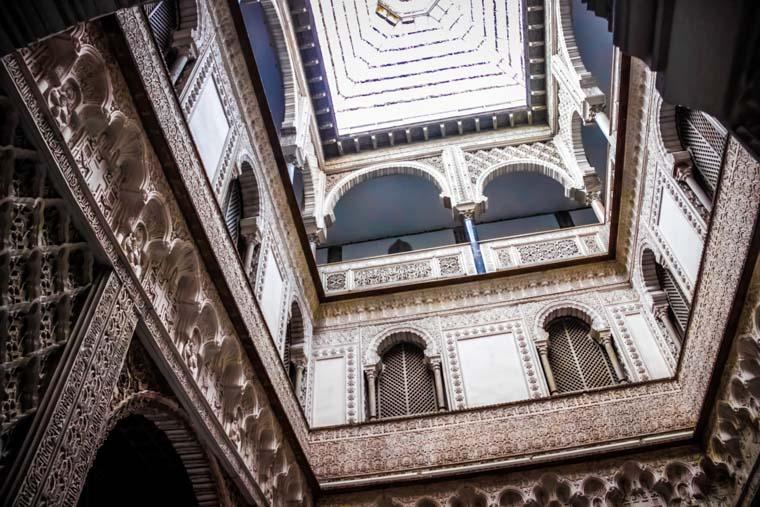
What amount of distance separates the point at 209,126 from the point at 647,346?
4.74 meters

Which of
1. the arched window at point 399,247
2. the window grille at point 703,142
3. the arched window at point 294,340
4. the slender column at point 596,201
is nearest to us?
the window grille at point 703,142

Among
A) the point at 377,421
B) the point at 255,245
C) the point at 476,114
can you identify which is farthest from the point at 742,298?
the point at 476,114

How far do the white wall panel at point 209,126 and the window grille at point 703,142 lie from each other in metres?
3.56

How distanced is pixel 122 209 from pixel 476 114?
6.98m

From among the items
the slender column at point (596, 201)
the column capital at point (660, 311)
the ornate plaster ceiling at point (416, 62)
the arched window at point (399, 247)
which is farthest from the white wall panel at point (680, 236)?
the arched window at point (399, 247)

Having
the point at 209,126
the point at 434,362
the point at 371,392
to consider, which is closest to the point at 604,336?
the point at 434,362

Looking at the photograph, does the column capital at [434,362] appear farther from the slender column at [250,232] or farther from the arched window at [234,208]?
the arched window at [234,208]

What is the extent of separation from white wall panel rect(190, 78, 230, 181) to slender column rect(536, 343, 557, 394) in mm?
3813

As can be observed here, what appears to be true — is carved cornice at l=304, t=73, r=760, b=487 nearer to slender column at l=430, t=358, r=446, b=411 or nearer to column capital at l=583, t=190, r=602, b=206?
slender column at l=430, t=358, r=446, b=411

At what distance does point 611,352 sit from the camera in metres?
5.95

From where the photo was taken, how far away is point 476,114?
891 centimetres

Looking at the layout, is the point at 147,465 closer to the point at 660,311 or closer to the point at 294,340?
the point at 294,340

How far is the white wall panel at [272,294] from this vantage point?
16.6ft

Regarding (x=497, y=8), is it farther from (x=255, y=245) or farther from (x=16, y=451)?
(x=16, y=451)
